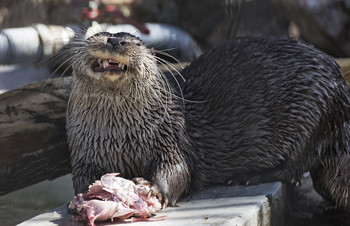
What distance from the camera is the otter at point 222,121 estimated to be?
9.43ft

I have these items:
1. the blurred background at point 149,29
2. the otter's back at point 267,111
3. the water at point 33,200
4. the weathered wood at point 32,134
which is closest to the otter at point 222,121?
the otter's back at point 267,111

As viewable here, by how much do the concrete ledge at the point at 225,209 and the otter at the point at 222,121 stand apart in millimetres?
87

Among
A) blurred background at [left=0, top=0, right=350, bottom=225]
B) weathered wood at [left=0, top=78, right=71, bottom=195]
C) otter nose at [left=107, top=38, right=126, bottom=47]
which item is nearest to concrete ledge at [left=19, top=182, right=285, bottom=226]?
blurred background at [left=0, top=0, right=350, bottom=225]

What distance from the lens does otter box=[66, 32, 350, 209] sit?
2.88 meters

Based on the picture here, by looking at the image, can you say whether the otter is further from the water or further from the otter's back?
the water

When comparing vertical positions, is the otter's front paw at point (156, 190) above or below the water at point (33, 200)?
above

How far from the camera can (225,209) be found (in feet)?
8.78

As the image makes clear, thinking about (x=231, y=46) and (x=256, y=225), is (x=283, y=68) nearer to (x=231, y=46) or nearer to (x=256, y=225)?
(x=231, y=46)

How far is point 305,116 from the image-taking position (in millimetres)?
3191

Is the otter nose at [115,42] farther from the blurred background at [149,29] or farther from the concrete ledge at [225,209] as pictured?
the concrete ledge at [225,209]

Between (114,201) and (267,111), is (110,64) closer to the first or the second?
(114,201)

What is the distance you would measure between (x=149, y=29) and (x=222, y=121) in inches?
105

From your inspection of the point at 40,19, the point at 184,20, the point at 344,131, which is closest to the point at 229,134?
the point at 344,131

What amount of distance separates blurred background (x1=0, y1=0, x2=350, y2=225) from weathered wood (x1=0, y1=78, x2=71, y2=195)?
0.20 metres
